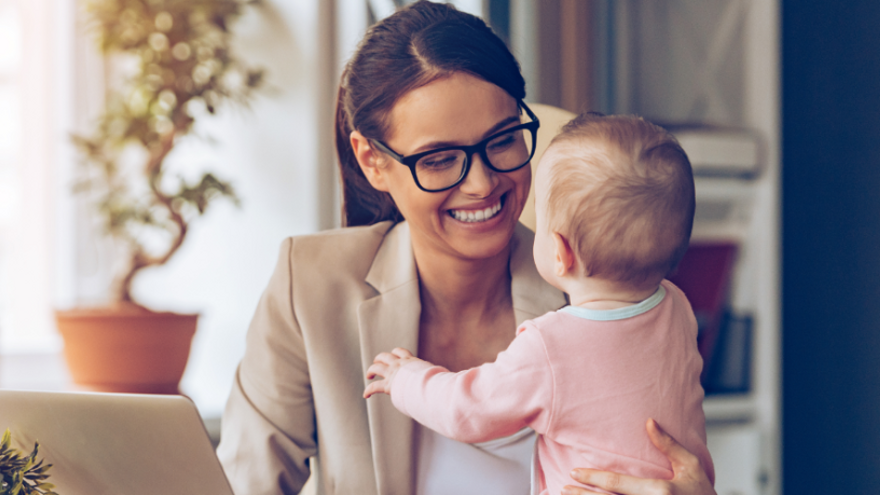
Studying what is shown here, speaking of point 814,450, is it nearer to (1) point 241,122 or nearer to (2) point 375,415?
(2) point 375,415

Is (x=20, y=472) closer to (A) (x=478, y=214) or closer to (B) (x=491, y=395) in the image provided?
(B) (x=491, y=395)

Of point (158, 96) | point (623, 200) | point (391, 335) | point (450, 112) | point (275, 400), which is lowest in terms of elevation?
point (275, 400)

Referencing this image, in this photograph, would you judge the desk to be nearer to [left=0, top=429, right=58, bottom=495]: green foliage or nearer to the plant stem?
the plant stem

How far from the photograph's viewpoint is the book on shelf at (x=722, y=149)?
194cm

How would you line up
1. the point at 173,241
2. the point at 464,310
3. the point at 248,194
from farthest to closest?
the point at 248,194 → the point at 173,241 → the point at 464,310

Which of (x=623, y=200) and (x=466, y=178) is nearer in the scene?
(x=623, y=200)

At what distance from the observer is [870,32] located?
188 centimetres

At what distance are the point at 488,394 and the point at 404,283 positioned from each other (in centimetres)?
43

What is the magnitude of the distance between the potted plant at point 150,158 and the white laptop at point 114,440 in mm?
1387

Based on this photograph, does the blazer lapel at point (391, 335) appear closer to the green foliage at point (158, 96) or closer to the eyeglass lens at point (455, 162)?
the eyeglass lens at point (455, 162)

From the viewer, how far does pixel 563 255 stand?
2.72 feet

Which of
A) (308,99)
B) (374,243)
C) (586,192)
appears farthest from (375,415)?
(308,99)

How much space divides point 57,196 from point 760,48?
2.39 m

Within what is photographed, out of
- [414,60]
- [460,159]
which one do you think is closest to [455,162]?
[460,159]
